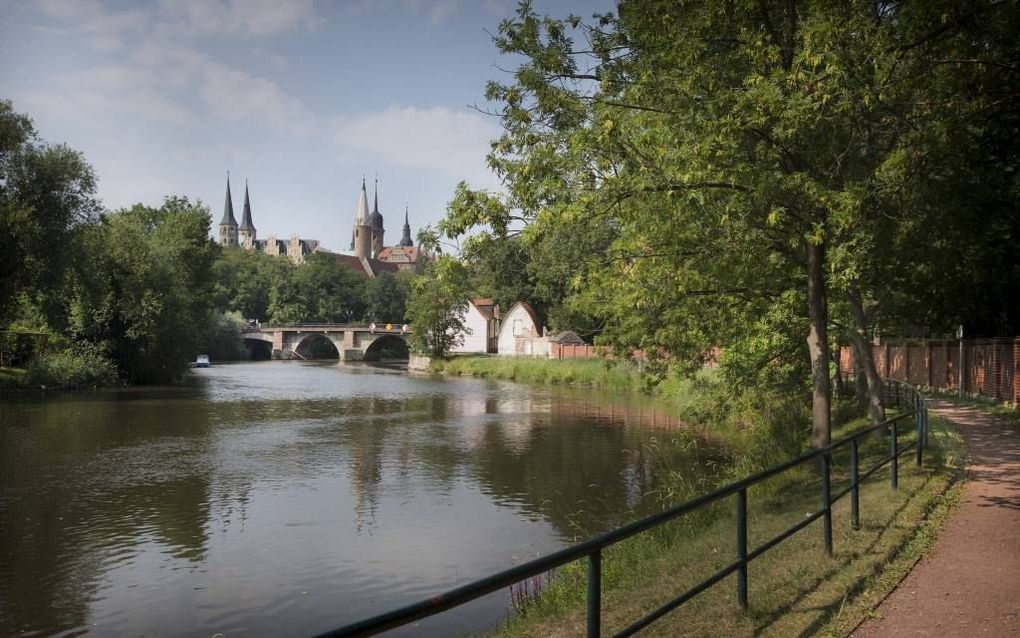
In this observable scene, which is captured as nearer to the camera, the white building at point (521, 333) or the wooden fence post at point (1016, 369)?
the wooden fence post at point (1016, 369)

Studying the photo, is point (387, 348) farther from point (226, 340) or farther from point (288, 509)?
point (288, 509)

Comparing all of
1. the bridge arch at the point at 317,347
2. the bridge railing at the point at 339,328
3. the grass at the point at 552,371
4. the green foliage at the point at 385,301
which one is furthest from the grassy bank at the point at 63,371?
the green foliage at the point at 385,301

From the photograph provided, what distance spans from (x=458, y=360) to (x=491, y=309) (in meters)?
27.0

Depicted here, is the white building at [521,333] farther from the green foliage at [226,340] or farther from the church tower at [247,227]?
the church tower at [247,227]

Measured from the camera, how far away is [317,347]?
116 m

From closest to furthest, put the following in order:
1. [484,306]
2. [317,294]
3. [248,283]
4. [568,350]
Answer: [568,350] → [484,306] → [248,283] → [317,294]

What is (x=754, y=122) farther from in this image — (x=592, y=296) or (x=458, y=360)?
(x=458, y=360)

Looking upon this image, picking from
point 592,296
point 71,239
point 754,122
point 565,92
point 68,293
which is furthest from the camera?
point 68,293

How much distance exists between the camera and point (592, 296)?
15250mm

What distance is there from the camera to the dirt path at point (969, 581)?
5.91m

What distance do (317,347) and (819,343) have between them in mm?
107578

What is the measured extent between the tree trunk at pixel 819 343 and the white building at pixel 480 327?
77910 millimetres

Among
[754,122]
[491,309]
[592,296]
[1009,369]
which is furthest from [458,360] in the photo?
[754,122]

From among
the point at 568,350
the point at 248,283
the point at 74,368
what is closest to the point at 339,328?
the point at 248,283
